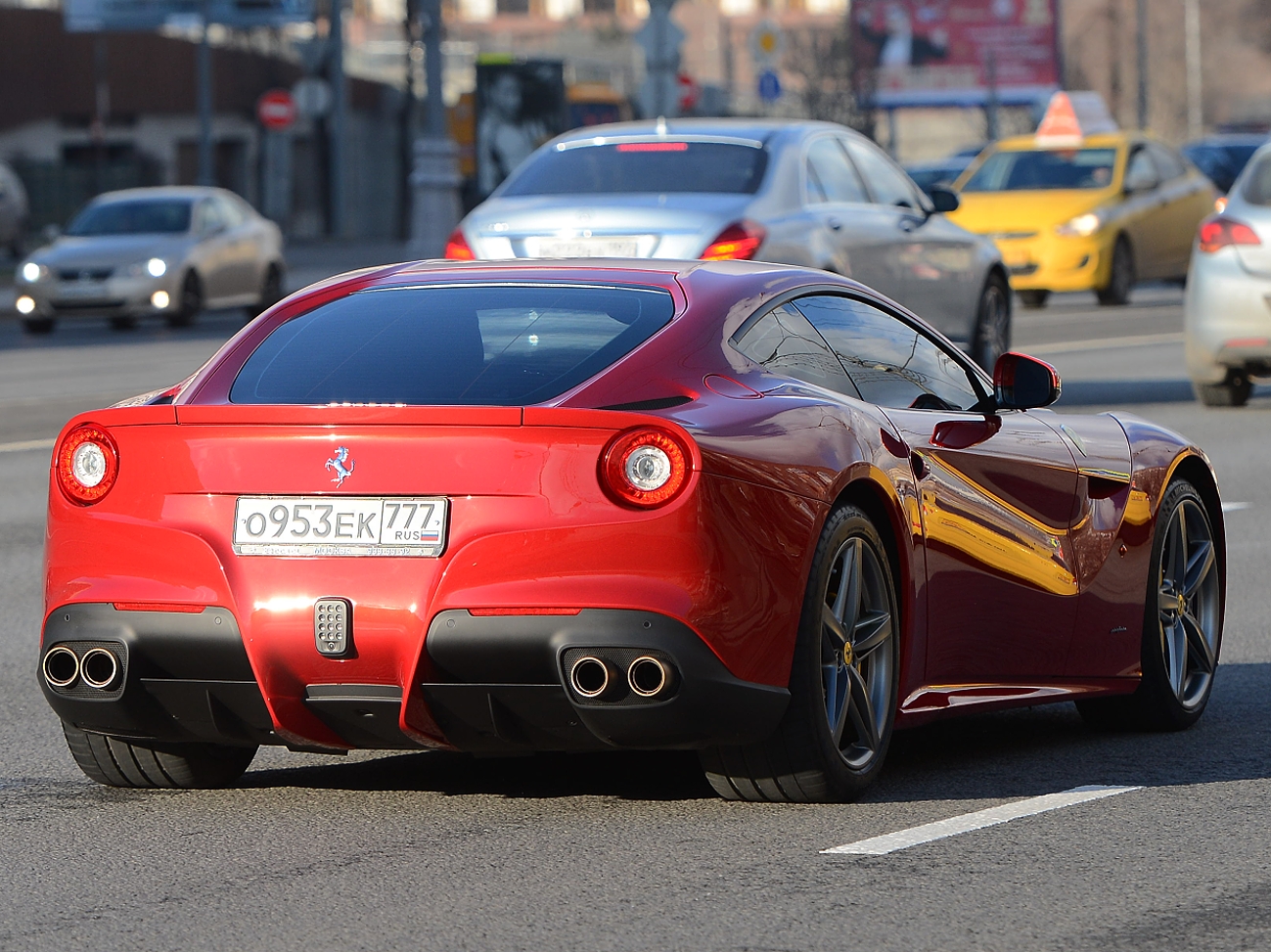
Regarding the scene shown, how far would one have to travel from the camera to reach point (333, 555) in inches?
216

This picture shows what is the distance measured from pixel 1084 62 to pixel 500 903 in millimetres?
115082

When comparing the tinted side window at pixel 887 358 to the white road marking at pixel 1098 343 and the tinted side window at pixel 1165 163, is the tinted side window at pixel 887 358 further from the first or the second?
the tinted side window at pixel 1165 163

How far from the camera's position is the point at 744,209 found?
1394 centimetres

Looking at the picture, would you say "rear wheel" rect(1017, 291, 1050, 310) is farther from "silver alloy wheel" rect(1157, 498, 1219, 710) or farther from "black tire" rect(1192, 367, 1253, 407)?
"silver alloy wheel" rect(1157, 498, 1219, 710)

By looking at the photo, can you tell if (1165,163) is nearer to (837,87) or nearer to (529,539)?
(529,539)

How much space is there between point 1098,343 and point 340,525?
57.0 ft

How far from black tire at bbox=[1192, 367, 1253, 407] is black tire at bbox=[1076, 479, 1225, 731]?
30.5 feet

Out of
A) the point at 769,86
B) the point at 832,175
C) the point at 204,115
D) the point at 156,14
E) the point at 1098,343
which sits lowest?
the point at 1098,343

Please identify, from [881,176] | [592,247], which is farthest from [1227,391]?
[592,247]

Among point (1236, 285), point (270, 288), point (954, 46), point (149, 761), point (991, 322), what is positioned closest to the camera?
point (149, 761)

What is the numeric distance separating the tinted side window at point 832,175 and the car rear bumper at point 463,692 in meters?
9.54

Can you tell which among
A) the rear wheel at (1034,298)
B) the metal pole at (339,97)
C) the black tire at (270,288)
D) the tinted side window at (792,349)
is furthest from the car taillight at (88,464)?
the metal pole at (339,97)

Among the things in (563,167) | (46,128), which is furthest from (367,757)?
(46,128)

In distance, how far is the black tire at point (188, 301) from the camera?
27578mm
